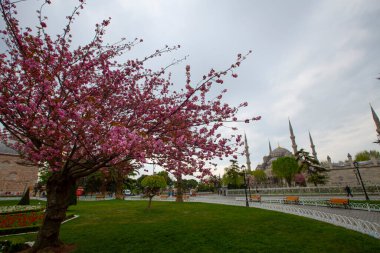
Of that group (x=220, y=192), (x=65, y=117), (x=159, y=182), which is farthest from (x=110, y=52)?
(x=220, y=192)

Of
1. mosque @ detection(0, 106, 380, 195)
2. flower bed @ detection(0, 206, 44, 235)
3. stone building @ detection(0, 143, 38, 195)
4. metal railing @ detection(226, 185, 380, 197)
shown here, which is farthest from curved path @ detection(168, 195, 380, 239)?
stone building @ detection(0, 143, 38, 195)

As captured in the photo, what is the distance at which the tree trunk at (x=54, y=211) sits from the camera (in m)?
6.89

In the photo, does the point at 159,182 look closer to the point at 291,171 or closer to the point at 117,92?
the point at 117,92

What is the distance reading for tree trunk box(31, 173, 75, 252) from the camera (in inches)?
271

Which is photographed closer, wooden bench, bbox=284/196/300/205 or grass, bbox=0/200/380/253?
grass, bbox=0/200/380/253

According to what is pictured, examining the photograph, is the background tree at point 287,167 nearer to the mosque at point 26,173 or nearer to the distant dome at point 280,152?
the mosque at point 26,173

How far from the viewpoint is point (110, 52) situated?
6984 millimetres

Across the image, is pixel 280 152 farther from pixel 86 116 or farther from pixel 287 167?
pixel 86 116

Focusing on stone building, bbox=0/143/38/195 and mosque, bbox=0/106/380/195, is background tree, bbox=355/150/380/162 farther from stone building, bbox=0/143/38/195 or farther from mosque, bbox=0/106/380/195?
stone building, bbox=0/143/38/195

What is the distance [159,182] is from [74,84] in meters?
18.2

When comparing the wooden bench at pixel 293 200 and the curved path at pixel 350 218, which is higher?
the wooden bench at pixel 293 200

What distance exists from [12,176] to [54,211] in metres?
49.0

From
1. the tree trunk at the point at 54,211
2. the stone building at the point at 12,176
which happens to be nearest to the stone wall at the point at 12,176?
the stone building at the point at 12,176

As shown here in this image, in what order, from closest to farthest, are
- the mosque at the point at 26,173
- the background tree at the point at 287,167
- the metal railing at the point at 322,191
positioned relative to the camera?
the metal railing at the point at 322,191
the mosque at the point at 26,173
the background tree at the point at 287,167
